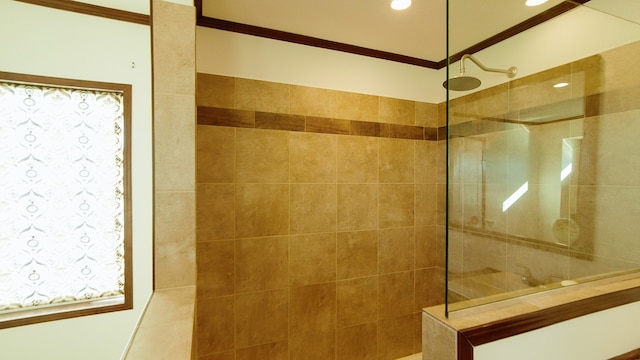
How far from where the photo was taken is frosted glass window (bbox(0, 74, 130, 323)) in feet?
2.89

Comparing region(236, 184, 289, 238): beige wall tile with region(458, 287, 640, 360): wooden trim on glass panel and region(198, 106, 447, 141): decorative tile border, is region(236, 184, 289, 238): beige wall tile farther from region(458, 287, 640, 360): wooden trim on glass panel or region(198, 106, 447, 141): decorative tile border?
region(458, 287, 640, 360): wooden trim on glass panel

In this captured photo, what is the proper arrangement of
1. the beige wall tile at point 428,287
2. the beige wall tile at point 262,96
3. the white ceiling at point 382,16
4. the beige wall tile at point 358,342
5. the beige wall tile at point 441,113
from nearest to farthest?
the white ceiling at point 382,16
the beige wall tile at point 262,96
the beige wall tile at point 358,342
the beige wall tile at point 428,287
the beige wall tile at point 441,113

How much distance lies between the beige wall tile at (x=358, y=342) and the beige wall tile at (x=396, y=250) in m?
0.45

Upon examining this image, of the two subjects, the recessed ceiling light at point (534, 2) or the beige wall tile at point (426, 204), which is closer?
the recessed ceiling light at point (534, 2)

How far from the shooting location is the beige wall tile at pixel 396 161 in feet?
6.56

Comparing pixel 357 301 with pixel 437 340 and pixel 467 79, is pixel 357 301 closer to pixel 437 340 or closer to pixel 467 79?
pixel 437 340

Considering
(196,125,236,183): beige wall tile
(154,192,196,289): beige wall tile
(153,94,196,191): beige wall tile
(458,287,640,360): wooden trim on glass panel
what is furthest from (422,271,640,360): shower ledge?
(196,125,236,183): beige wall tile

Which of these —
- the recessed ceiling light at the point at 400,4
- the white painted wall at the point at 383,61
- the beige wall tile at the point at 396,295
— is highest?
the recessed ceiling light at the point at 400,4

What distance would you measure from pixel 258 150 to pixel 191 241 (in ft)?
2.71

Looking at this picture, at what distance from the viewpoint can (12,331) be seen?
3.01 ft

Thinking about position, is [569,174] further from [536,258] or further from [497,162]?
[536,258]

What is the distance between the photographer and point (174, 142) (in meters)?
0.95

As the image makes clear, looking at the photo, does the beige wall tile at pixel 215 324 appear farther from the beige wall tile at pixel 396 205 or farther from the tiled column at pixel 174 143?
the beige wall tile at pixel 396 205

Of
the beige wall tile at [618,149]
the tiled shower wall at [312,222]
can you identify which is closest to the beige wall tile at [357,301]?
the tiled shower wall at [312,222]
